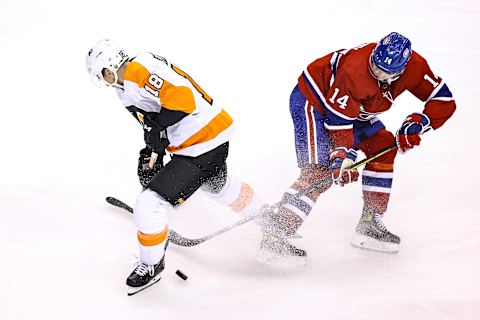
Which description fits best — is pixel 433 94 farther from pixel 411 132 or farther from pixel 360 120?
pixel 360 120

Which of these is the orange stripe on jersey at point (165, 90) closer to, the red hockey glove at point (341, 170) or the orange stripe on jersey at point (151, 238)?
the orange stripe on jersey at point (151, 238)

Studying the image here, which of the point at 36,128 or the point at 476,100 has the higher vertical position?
the point at 476,100

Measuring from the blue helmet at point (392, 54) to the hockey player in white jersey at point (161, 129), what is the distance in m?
0.68

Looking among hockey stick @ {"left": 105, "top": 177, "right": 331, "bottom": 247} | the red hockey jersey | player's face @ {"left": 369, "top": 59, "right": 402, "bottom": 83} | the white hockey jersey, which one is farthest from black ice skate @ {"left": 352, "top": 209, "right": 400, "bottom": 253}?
the white hockey jersey

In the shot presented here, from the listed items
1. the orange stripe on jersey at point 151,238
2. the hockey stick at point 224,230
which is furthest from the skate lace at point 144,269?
the hockey stick at point 224,230

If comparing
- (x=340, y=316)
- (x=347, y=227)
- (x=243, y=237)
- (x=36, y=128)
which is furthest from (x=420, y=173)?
(x=36, y=128)

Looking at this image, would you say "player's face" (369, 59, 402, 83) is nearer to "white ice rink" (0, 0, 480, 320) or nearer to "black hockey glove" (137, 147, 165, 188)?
"white ice rink" (0, 0, 480, 320)

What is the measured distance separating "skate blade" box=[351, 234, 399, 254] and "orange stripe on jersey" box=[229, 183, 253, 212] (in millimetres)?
544

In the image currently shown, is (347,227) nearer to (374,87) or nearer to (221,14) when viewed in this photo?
(374,87)

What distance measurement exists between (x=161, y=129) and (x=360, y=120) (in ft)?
3.16

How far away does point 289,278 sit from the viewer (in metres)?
2.86

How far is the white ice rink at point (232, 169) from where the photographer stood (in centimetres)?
269

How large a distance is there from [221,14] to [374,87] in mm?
3198

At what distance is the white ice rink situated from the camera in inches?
106
